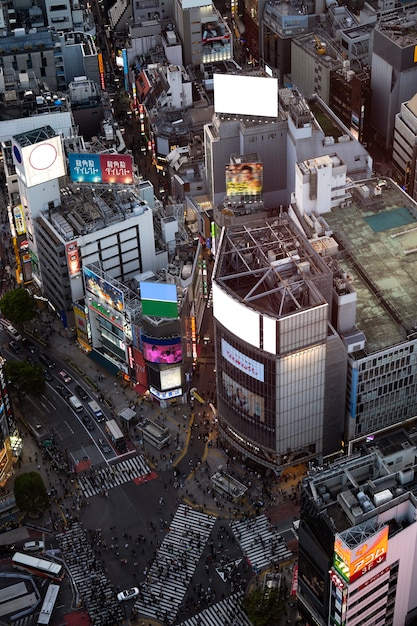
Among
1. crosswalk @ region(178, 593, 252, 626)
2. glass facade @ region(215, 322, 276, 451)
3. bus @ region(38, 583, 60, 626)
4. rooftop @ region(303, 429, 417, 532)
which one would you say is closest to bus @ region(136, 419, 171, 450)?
glass facade @ region(215, 322, 276, 451)

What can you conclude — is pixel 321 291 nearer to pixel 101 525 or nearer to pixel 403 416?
pixel 403 416

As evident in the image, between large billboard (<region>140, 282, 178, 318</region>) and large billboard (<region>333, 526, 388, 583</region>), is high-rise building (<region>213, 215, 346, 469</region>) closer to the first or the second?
large billboard (<region>140, 282, 178, 318</region>)

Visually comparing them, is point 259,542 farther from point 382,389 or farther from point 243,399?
point 382,389

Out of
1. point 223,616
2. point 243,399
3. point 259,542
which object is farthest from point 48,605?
point 243,399

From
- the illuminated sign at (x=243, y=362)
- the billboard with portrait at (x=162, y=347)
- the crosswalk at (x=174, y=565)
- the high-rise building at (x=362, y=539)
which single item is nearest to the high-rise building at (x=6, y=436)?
the billboard with portrait at (x=162, y=347)

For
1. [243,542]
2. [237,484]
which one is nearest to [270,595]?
[243,542]

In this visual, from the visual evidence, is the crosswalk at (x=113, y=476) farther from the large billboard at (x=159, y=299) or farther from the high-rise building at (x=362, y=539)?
the high-rise building at (x=362, y=539)
